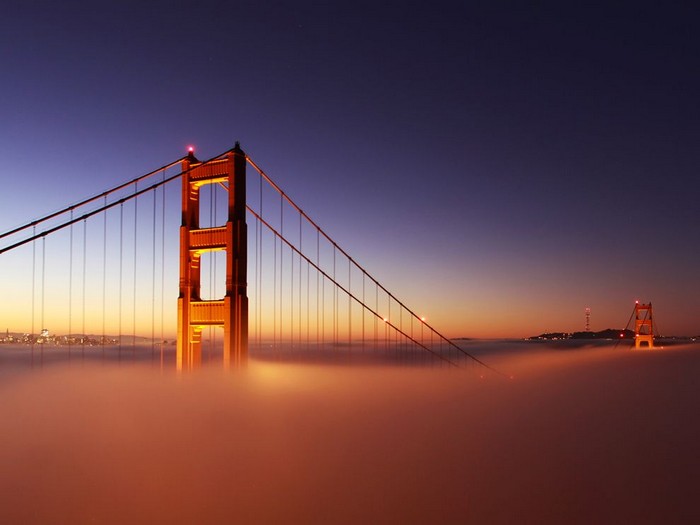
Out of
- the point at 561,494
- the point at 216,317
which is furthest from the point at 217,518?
the point at 216,317

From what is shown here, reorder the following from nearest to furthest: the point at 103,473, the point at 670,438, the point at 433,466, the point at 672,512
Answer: the point at 672,512, the point at 103,473, the point at 433,466, the point at 670,438

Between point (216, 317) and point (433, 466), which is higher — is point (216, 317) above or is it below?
above

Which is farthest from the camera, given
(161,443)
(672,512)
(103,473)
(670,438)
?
(670,438)

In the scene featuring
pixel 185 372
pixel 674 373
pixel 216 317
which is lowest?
pixel 674 373

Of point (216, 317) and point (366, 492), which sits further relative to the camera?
point (216, 317)

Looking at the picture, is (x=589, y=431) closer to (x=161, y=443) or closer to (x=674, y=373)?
(x=161, y=443)

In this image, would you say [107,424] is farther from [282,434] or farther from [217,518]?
[217,518]
